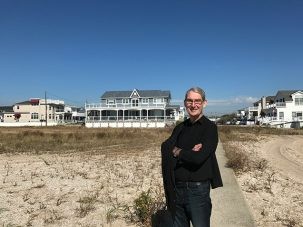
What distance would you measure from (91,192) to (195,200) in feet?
19.2

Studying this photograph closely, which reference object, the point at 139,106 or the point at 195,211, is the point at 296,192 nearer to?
the point at 195,211

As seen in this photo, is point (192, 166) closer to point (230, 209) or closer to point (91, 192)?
point (230, 209)

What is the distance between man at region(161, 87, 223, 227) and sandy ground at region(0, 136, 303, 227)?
2.97 m

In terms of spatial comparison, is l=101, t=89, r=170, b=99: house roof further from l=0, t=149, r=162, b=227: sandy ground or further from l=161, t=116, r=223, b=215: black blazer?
l=161, t=116, r=223, b=215: black blazer

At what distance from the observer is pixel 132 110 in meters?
72.1

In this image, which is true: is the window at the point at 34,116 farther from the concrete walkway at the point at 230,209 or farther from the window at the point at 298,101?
the concrete walkway at the point at 230,209

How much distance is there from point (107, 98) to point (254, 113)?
45605 mm

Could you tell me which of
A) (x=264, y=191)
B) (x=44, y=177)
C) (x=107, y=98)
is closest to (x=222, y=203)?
(x=264, y=191)

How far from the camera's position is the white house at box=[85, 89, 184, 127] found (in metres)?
67.8

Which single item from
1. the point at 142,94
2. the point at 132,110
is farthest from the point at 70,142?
the point at 142,94

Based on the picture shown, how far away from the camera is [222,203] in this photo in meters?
7.55

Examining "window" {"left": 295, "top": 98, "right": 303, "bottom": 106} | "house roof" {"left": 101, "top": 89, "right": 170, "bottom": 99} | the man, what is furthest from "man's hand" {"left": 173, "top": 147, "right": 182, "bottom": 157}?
"window" {"left": 295, "top": 98, "right": 303, "bottom": 106}

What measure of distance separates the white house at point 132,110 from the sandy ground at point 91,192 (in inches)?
2073

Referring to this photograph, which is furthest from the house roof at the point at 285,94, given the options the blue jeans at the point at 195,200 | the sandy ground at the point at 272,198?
the blue jeans at the point at 195,200
